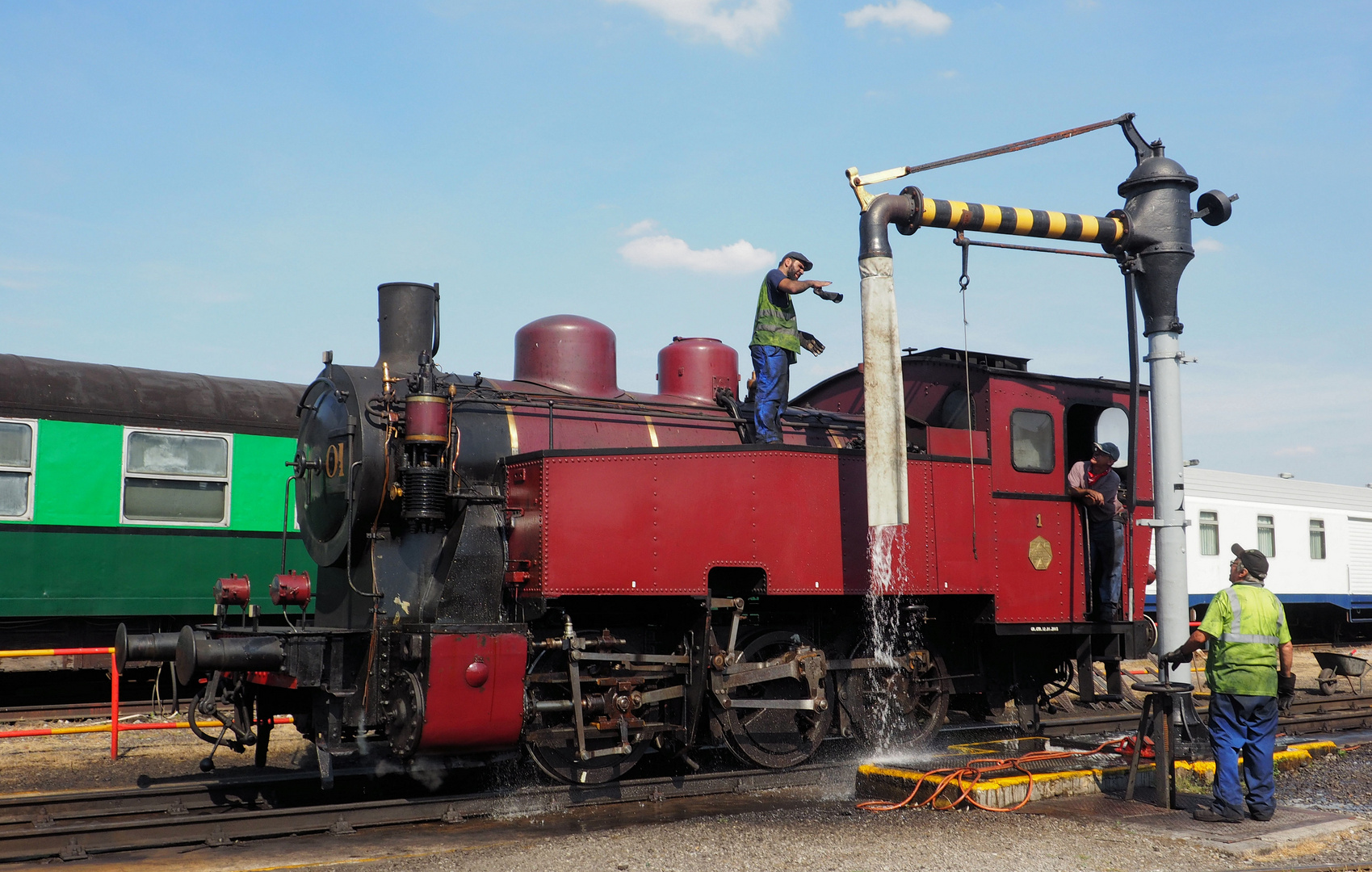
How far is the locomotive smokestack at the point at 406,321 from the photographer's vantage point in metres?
7.95

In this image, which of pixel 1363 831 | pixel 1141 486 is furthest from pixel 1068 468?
pixel 1363 831

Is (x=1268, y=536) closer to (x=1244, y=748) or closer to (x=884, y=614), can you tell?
(x=884, y=614)

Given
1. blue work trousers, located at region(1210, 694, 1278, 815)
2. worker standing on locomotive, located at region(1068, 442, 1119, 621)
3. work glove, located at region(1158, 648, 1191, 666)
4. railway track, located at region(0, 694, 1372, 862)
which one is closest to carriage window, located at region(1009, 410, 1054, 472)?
worker standing on locomotive, located at region(1068, 442, 1119, 621)

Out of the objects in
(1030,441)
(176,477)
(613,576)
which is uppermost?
(1030,441)

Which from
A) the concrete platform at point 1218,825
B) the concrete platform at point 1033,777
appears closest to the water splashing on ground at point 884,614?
the concrete platform at point 1033,777

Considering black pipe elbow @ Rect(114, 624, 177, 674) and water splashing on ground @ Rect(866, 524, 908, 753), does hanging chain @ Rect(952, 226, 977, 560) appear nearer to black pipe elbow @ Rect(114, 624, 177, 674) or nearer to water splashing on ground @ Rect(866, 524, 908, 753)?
water splashing on ground @ Rect(866, 524, 908, 753)

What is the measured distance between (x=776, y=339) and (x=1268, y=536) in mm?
16658

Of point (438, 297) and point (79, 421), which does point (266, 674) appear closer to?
point (438, 297)

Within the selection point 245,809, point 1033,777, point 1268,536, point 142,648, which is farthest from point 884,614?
point 1268,536

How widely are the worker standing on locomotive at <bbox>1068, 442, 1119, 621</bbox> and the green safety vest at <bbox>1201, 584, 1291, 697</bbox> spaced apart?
2223 millimetres

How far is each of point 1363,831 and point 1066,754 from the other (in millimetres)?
1985

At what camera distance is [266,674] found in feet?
23.3

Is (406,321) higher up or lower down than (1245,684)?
higher up

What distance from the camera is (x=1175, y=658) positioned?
745 centimetres
